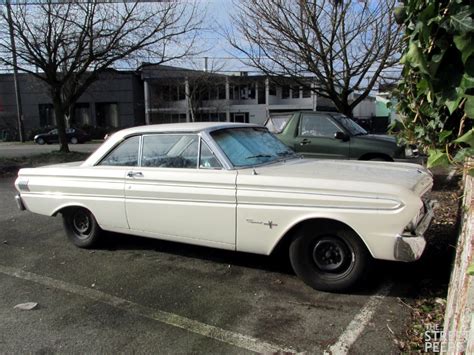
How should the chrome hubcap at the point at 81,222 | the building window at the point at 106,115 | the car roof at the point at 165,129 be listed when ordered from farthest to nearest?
the building window at the point at 106,115
the chrome hubcap at the point at 81,222
the car roof at the point at 165,129

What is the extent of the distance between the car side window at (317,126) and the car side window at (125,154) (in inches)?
191

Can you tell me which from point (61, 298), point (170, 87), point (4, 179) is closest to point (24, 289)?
point (61, 298)

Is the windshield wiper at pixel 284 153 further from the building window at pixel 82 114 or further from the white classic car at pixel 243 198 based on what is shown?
the building window at pixel 82 114

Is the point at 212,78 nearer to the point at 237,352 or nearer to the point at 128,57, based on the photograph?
the point at 128,57

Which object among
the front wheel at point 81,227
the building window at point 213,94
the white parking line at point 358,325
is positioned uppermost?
the building window at point 213,94

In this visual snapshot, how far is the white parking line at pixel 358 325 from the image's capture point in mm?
3209

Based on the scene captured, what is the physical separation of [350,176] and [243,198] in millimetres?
1033

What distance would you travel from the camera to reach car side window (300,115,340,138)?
30.0ft

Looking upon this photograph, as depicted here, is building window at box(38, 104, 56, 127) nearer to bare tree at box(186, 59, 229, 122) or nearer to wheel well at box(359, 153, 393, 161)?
bare tree at box(186, 59, 229, 122)

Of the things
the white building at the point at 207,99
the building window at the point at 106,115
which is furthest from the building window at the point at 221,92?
the building window at the point at 106,115

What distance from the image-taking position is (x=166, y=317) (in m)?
3.79

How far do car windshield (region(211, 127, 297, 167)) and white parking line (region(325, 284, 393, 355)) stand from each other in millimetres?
1784

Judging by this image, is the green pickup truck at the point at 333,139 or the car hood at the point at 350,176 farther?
the green pickup truck at the point at 333,139

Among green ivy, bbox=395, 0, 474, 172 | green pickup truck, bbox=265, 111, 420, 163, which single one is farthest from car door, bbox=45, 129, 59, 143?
green ivy, bbox=395, 0, 474, 172
